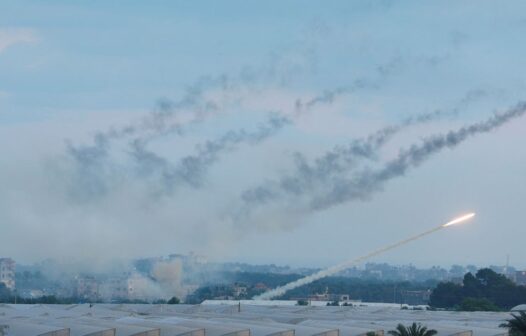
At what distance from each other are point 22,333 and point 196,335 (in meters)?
9.97

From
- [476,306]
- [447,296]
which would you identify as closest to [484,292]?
[447,296]

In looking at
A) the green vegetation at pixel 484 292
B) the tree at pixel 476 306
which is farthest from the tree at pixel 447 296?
the tree at pixel 476 306

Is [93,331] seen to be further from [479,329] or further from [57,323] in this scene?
[479,329]

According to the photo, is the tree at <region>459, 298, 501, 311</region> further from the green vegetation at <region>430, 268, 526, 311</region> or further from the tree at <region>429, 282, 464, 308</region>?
the tree at <region>429, 282, 464, 308</region>

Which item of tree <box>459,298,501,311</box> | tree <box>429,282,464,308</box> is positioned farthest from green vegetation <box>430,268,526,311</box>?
tree <box>459,298,501,311</box>

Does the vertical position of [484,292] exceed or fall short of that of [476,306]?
it exceeds it

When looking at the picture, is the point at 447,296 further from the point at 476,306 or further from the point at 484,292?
the point at 476,306

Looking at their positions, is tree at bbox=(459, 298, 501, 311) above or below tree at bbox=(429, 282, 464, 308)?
below

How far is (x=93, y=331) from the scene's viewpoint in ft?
216

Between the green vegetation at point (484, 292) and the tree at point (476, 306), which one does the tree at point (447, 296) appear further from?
the tree at point (476, 306)

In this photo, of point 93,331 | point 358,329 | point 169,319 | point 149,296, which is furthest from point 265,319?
point 149,296

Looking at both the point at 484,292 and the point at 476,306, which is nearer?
the point at 476,306

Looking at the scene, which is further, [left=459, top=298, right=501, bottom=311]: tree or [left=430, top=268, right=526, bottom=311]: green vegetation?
[left=430, top=268, right=526, bottom=311]: green vegetation

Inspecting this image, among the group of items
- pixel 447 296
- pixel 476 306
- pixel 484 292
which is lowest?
pixel 476 306
